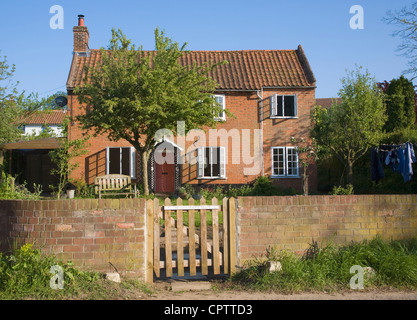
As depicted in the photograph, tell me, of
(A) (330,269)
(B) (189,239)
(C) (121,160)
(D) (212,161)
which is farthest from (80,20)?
(A) (330,269)

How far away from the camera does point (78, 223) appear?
217 inches

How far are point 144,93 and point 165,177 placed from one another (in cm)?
698

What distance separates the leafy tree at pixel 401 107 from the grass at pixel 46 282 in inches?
722

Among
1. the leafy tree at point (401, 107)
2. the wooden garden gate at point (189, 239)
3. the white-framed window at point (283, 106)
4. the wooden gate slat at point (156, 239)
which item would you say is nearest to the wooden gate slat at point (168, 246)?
the wooden garden gate at point (189, 239)

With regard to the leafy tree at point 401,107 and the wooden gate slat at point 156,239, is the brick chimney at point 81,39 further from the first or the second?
the wooden gate slat at point 156,239

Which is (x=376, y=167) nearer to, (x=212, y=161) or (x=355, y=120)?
(x=355, y=120)

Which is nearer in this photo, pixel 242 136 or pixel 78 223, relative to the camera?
pixel 78 223

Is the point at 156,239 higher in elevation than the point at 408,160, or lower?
lower

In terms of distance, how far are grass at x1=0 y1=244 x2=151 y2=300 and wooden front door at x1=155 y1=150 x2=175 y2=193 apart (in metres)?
13.8

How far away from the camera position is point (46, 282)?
16.8ft

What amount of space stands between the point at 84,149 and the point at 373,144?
1346 cm
